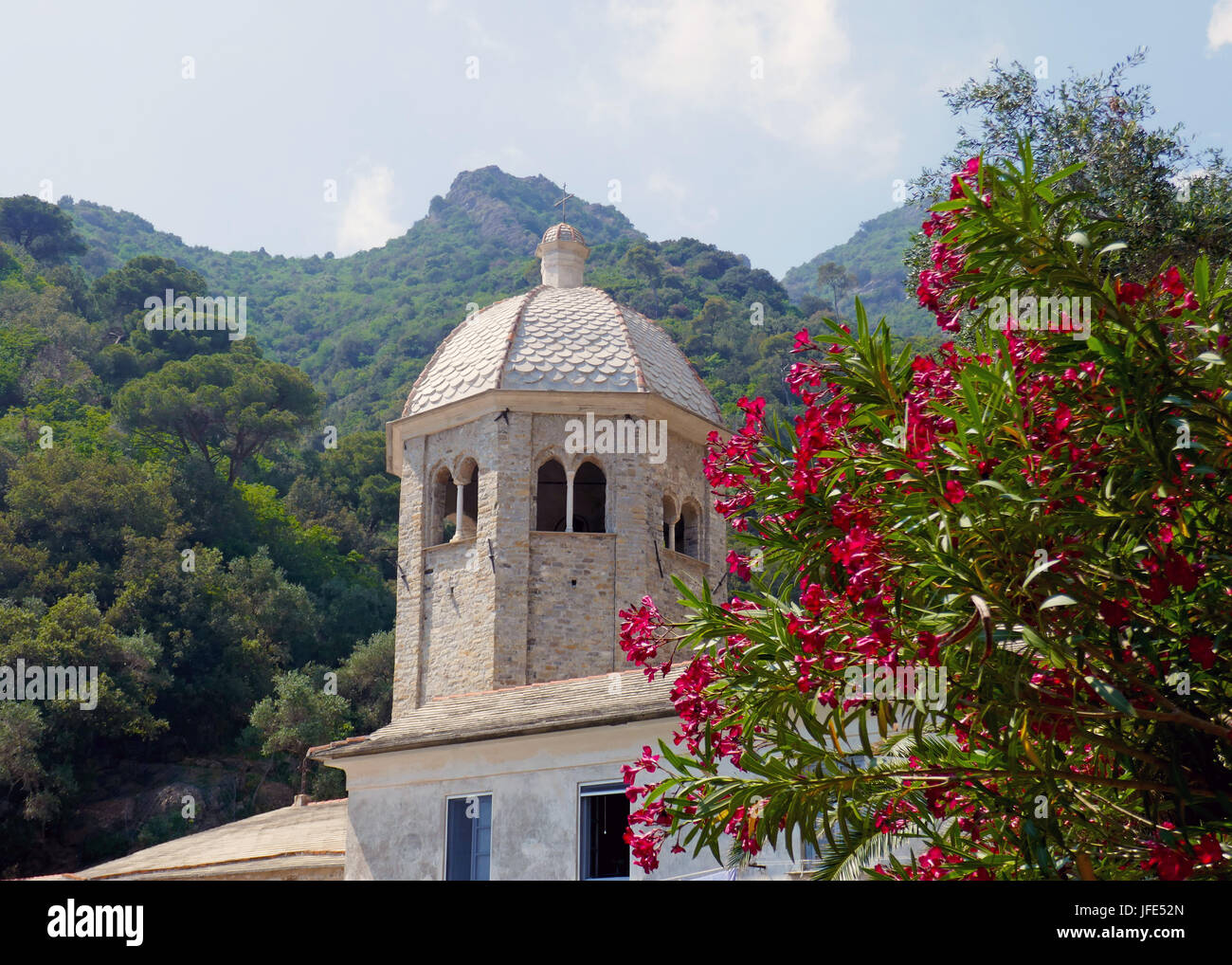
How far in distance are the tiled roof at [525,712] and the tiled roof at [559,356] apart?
23.9ft

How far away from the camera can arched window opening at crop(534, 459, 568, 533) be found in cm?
2377

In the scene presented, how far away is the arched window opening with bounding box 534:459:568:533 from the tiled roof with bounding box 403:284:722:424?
169cm

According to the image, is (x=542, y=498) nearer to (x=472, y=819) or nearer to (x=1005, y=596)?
(x=472, y=819)

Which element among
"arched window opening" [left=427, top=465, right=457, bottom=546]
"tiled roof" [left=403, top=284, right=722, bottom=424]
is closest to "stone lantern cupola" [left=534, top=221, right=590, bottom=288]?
"tiled roof" [left=403, top=284, right=722, bottom=424]

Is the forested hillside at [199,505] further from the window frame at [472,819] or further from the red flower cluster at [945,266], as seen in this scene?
the red flower cluster at [945,266]

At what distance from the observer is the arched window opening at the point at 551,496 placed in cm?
2377

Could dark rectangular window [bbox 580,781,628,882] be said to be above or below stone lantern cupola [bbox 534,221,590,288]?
below

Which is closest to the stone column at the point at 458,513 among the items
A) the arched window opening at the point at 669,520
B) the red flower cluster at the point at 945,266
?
the arched window opening at the point at 669,520

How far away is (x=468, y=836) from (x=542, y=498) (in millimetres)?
9686

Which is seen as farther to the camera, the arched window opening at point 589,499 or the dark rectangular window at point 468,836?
the arched window opening at point 589,499

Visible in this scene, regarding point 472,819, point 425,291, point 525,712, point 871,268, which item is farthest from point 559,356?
point 871,268

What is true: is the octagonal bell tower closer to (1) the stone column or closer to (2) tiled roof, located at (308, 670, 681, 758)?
(1) the stone column

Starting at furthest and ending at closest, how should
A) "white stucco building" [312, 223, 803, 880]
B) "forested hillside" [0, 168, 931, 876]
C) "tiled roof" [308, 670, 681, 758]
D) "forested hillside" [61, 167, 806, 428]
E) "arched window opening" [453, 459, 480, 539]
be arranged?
"forested hillside" [61, 167, 806, 428] → "forested hillside" [0, 168, 931, 876] → "arched window opening" [453, 459, 480, 539] → "white stucco building" [312, 223, 803, 880] → "tiled roof" [308, 670, 681, 758]

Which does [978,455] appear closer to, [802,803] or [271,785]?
[802,803]
